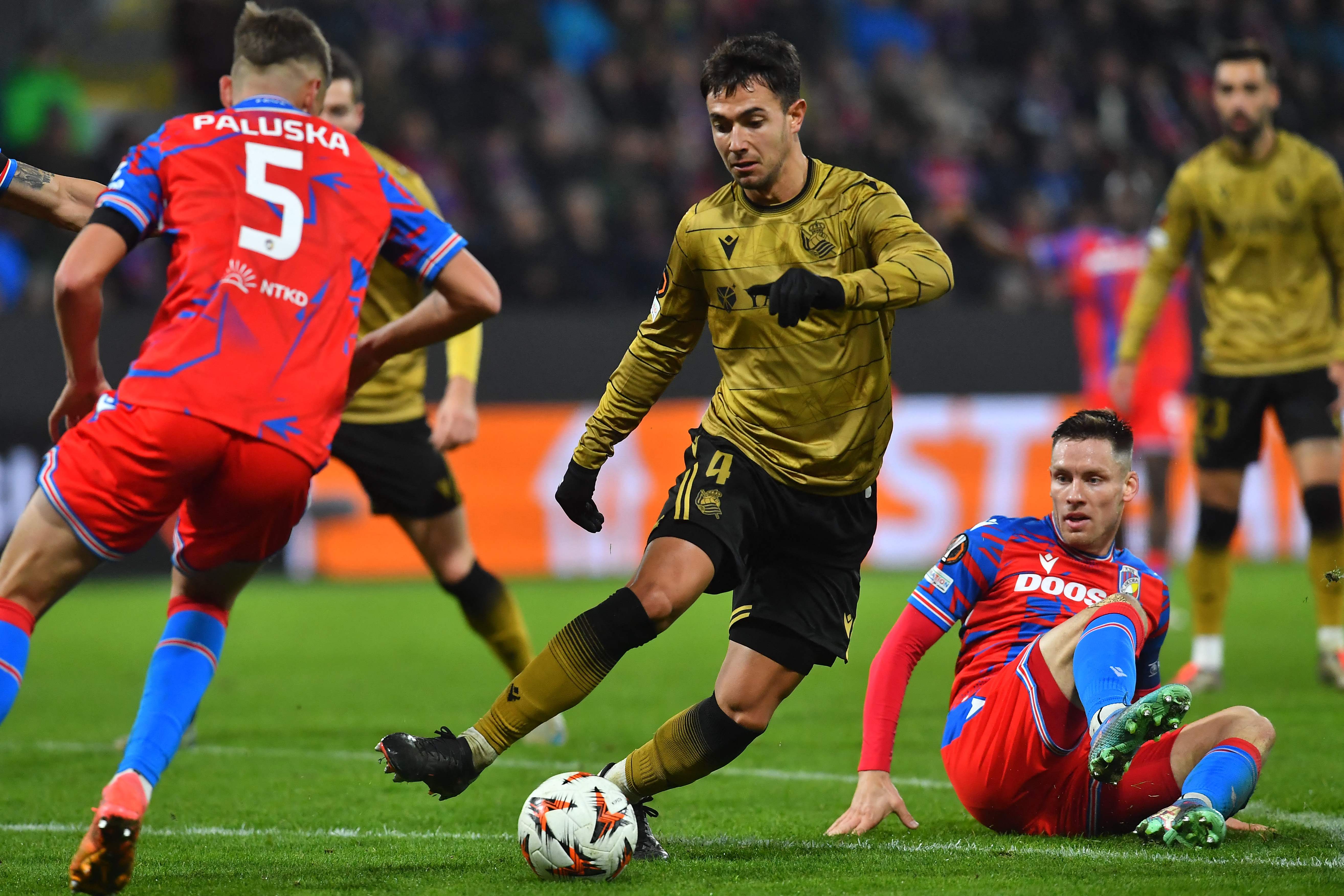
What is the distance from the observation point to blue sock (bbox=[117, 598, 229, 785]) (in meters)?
3.43

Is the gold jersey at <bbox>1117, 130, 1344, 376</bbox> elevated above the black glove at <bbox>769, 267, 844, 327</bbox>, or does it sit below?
above

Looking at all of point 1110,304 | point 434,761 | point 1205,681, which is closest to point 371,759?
point 434,761

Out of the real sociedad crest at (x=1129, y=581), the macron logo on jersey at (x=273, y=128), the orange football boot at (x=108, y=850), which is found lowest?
the orange football boot at (x=108, y=850)

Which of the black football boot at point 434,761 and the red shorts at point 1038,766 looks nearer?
the black football boot at point 434,761

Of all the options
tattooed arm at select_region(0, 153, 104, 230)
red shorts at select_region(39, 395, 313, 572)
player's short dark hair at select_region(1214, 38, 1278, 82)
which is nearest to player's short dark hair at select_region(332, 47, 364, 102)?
tattooed arm at select_region(0, 153, 104, 230)

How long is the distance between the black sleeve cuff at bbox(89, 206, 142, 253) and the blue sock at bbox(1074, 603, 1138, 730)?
7.82 ft

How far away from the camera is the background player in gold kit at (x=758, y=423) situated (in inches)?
157

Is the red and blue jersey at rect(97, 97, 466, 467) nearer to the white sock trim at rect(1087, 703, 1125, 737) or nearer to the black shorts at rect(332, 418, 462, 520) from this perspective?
the white sock trim at rect(1087, 703, 1125, 737)

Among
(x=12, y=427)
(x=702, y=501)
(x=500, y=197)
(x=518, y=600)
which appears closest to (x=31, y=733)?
(x=702, y=501)

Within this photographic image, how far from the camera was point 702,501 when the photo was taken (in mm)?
4004

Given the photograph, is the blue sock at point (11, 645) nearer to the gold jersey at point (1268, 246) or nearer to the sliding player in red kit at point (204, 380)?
the sliding player in red kit at point (204, 380)

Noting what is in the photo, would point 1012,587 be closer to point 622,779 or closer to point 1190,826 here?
point 1190,826

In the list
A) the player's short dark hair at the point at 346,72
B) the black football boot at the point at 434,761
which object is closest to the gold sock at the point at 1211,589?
Result: the player's short dark hair at the point at 346,72

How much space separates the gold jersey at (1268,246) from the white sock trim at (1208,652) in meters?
1.20
